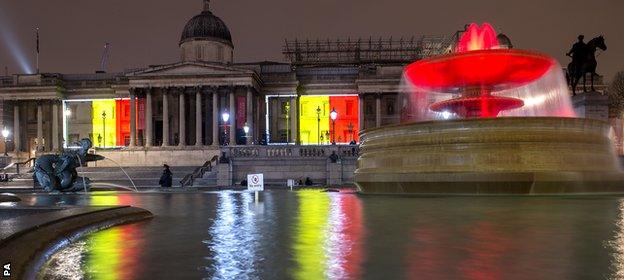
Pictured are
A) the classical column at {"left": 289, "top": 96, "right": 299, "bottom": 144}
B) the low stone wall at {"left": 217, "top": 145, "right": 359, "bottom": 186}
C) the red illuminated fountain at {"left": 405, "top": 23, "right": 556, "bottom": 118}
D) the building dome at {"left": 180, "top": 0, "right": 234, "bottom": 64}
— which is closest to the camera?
the red illuminated fountain at {"left": 405, "top": 23, "right": 556, "bottom": 118}

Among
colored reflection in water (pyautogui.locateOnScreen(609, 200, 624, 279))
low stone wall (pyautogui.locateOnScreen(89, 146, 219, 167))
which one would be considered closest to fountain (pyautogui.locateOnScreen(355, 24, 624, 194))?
colored reflection in water (pyautogui.locateOnScreen(609, 200, 624, 279))

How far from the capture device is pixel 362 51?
87312 mm

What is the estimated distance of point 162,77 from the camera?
2603 inches

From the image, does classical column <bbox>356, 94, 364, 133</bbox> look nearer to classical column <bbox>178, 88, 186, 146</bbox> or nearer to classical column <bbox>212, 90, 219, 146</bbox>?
classical column <bbox>212, 90, 219, 146</bbox>

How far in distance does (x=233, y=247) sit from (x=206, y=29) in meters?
71.2

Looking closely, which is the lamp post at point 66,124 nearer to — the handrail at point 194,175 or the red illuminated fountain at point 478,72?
the handrail at point 194,175

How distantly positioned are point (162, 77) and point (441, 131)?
5386 cm

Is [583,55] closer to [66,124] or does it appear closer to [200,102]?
[200,102]

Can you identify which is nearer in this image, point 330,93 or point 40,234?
point 40,234

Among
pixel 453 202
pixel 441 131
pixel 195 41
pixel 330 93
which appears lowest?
pixel 453 202

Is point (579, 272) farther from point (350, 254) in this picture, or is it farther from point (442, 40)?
point (442, 40)

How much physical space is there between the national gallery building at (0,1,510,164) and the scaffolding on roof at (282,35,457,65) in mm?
11154

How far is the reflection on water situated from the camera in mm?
5242

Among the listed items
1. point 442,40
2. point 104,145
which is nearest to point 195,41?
point 104,145
